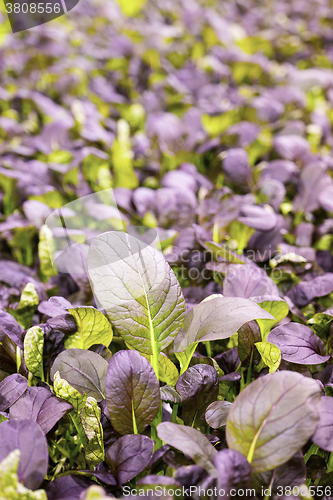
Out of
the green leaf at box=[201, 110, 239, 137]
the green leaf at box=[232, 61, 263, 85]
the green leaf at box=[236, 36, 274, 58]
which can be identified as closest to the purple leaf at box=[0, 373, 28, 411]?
the green leaf at box=[201, 110, 239, 137]

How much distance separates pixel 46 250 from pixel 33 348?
29 cm

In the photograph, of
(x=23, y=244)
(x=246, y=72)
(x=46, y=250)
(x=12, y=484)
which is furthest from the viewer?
(x=246, y=72)

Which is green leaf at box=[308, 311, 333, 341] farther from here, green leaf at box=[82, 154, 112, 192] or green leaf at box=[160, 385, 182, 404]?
green leaf at box=[82, 154, 112, 192]

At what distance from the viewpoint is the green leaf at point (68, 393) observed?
61 cm

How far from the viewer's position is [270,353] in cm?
64

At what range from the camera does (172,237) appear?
92 cm

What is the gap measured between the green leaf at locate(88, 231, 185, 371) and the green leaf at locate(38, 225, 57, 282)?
0.28m

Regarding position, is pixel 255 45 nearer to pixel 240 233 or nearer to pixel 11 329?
pixel 240 233

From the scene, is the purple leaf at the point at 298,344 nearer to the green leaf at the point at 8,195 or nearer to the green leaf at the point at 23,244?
the green leaf at the point at 23,244

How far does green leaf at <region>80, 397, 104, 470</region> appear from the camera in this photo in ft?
1.93

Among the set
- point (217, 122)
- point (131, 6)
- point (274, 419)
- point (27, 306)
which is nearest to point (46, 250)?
point (27, 306)

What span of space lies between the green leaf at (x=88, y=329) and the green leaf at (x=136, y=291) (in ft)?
0.15

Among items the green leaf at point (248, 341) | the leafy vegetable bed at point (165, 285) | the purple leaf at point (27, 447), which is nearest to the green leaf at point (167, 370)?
the leafy vegetable bed at point (165, 285)

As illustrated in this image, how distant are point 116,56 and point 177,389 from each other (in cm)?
186
